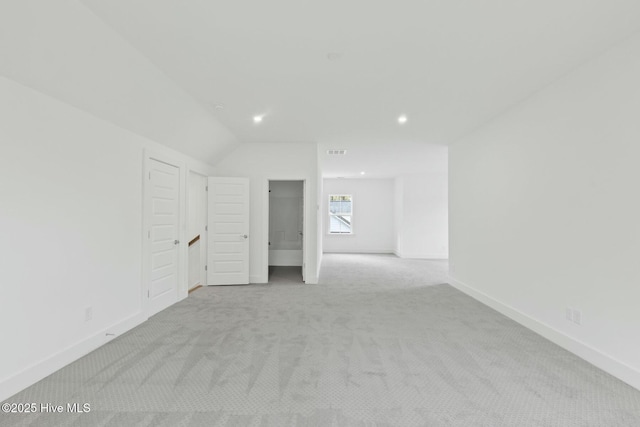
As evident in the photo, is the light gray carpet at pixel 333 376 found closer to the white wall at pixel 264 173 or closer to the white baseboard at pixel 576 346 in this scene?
the white baseboard at pixel 576 346

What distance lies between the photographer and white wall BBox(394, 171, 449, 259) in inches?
367

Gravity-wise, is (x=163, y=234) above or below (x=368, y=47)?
below

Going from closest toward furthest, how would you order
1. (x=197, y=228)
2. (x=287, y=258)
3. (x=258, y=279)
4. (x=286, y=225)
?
(x=258, y=279) → (x=197, y=228) → (x=287, y=258) → (x=286, y=225)

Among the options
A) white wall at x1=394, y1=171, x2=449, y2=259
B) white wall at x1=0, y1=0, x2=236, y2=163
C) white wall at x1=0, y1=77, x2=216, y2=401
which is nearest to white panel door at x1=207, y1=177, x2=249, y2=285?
white wall at x1=0, y1=0, x2=236, y2=163

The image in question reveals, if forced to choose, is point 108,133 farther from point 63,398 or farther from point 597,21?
point 597,21

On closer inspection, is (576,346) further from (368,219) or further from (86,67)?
(368,219)

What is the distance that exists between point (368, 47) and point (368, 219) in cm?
851

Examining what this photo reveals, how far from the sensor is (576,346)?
8.88ft

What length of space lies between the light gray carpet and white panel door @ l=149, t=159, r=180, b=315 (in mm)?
321

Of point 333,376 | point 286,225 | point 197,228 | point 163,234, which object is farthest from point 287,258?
point 333,376

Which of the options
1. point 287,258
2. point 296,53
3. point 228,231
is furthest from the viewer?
point 287,258

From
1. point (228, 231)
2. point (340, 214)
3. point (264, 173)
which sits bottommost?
point (228, 231)

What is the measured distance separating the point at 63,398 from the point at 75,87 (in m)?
2.44

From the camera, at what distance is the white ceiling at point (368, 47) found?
1996 mm
